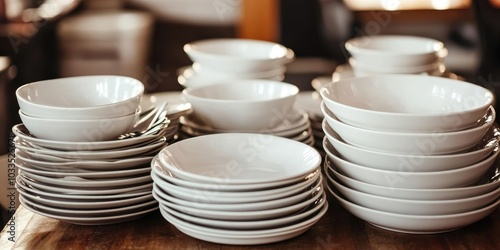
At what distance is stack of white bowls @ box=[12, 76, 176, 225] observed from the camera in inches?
40.2

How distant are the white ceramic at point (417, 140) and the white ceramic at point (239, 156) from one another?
8cm

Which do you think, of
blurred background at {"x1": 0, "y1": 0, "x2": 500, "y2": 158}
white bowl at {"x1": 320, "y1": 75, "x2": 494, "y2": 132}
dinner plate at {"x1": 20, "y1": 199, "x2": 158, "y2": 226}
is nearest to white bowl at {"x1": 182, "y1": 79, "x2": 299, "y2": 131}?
white bowl at {"x1": 320, "y1": 75, "x2": 494, "y2": 132}

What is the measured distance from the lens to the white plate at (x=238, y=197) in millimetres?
925

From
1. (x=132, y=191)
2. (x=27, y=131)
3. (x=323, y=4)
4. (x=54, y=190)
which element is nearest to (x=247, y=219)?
(x=132, y=191)

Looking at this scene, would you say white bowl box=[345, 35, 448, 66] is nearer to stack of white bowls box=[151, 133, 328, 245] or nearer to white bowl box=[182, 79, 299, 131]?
white bowl box=[182, 79, 299, 131]

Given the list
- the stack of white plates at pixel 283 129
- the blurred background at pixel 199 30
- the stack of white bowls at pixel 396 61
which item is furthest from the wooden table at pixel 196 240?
the blurred background at pixel 199 30

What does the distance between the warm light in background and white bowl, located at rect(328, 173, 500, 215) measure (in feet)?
8.68

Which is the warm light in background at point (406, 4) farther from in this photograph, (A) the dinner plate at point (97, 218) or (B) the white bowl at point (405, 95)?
(A) the dinner plate at point (97, 218)

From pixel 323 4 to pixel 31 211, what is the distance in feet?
9.31

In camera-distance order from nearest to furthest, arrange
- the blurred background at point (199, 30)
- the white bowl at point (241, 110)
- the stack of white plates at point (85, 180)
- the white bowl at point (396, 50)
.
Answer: the stack of white plates at point (85, 180)
the white bowl at point (241, 110)
the white bowl at point (396, 50)
the blurred background at point (199, 30)

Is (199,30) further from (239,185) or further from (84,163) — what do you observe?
(239,185)

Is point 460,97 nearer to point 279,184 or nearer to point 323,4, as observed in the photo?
point 279,184

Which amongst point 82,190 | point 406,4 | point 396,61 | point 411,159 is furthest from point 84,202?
point 406,4

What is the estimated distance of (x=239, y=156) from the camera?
43.8 inches
